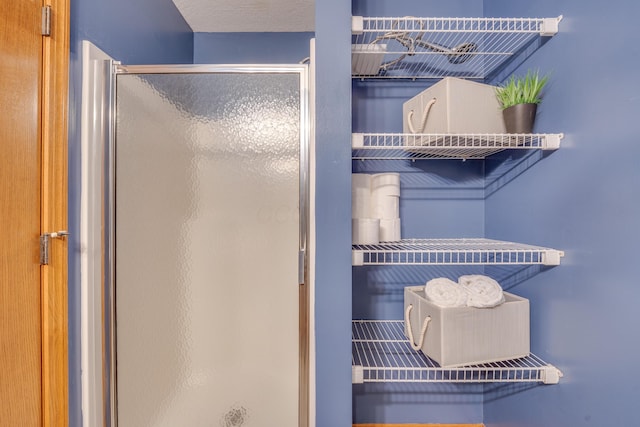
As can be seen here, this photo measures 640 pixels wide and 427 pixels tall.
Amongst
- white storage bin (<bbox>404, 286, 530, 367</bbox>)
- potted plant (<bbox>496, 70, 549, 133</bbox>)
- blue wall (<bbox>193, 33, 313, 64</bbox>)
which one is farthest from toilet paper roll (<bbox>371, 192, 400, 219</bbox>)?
blue wall (<bbox>193, 33, 313, 64</bbox>)

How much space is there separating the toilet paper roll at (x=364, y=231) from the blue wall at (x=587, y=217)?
1.94 feet

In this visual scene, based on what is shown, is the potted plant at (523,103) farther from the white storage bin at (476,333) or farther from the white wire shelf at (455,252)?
the white storage bin at (476,333)

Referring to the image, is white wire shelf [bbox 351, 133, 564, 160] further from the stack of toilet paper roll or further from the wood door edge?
the wood door edge

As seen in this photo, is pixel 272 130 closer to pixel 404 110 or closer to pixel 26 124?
pixel 404 110

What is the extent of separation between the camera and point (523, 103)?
1131 millimetres

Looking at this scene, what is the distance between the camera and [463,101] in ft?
3.85

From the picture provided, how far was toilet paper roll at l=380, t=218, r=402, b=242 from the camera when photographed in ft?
4.31

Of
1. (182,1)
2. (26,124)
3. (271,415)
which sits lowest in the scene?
(271,415)

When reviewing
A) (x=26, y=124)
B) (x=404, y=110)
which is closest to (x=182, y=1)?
(x=26, y=124)

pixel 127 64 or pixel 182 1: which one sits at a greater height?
pixel 182 1

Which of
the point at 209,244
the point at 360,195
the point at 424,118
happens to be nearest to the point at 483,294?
the point at 360,195

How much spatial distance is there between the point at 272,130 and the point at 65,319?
0.91m

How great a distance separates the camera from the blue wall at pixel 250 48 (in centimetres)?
180

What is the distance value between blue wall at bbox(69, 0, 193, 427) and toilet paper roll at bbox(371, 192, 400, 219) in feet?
3.48
